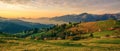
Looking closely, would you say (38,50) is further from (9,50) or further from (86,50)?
(86,50)

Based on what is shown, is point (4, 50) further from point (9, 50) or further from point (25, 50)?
point (25, 50)

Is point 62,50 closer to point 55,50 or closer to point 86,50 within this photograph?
point 55,50

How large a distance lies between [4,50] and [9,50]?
1.36 meters

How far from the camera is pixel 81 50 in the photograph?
199 feet

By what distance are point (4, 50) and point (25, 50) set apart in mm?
5715

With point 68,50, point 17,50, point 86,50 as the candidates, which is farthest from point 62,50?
point 17,50

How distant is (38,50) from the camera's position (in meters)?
61.2

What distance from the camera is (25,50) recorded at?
A: 6156 centimetres

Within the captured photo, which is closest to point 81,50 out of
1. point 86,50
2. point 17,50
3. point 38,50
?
point 86,50

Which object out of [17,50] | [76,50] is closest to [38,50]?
[17,50]

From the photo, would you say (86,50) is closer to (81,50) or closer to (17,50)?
(81,50)

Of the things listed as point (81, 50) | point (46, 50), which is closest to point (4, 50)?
point (46, 50)

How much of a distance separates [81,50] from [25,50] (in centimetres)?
1420

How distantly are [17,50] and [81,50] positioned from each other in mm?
16478
